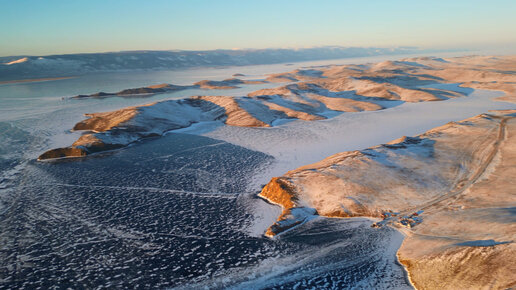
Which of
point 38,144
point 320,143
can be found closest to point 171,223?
point 320,143

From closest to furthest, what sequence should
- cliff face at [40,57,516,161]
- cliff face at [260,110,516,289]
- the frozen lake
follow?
cliff face at [260,110,516,289]
the frozen lake
cliff face at [40,57,516,161]

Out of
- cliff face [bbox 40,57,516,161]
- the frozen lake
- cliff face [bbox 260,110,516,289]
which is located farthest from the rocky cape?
cliff face [bbox 260,110,516,289]

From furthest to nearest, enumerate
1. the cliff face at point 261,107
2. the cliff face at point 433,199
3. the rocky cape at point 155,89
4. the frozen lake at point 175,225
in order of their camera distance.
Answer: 1. the rocky cape at point 155,89
2. the cliff face at point 261,107
3. the frozen lake at point 175,225
4. the cliff face at point 433,199

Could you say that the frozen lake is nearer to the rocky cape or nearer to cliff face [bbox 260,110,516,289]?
cliff face [bbox 260,110,516,289]

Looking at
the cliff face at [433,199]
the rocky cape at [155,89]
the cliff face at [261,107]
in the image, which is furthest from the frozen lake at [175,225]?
the rocky cape at [155,89]

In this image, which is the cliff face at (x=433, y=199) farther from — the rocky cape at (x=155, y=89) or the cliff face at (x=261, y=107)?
the rocky cape at (x=155, y=89)

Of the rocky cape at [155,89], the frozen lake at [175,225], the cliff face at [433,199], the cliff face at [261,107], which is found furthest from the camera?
the rocky cape at [155,89]

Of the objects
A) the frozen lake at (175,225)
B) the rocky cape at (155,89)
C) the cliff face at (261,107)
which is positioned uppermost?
the rocky cape at (155,89)

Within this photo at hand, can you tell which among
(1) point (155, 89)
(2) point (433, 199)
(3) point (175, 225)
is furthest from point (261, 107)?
(1) point (155, 89)

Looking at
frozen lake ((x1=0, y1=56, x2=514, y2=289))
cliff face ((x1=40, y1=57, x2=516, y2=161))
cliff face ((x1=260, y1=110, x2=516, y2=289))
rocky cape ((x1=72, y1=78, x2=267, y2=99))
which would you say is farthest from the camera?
rocky cape ((x1=72, y1=78, x2=267, y2=99))
